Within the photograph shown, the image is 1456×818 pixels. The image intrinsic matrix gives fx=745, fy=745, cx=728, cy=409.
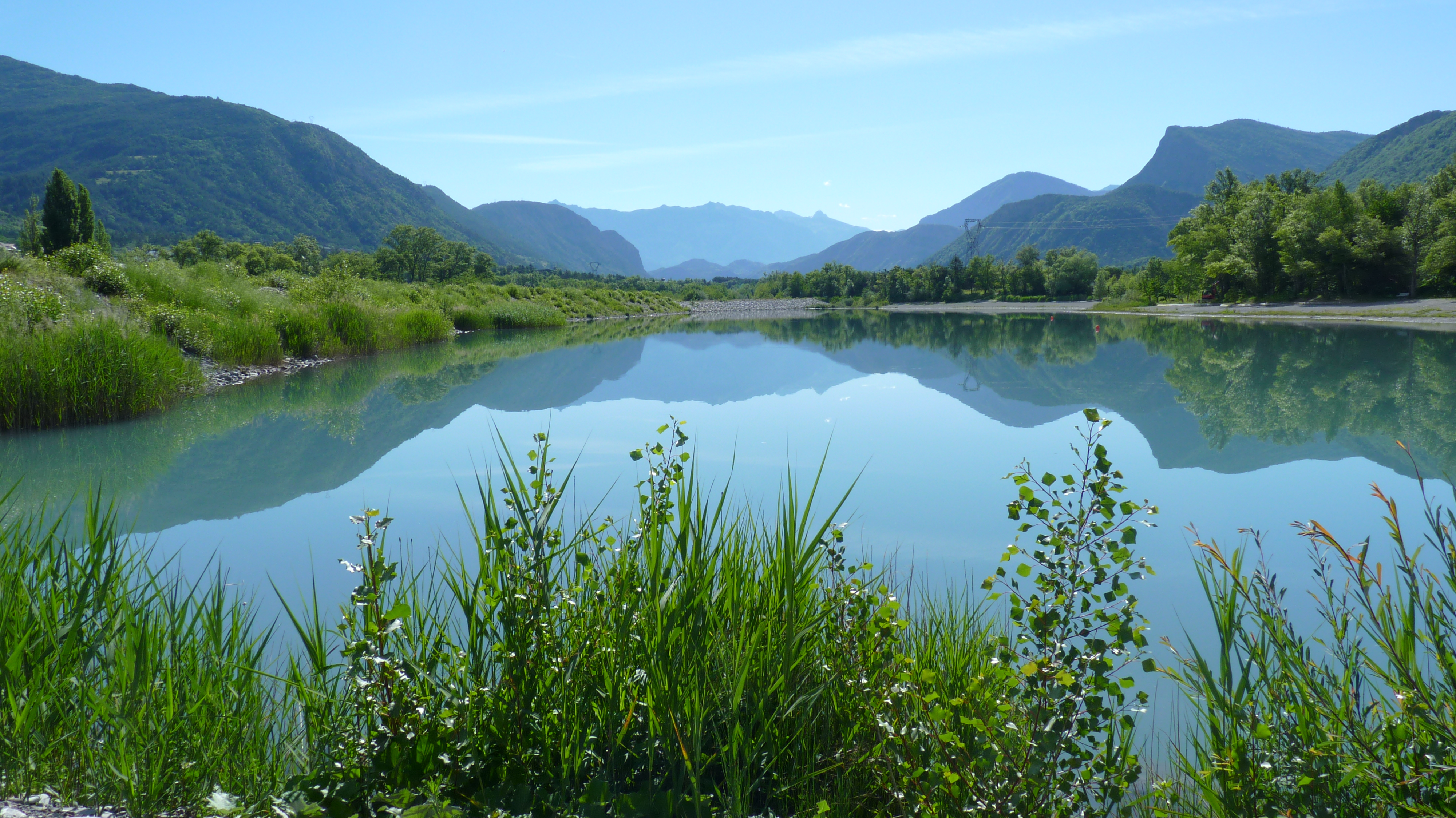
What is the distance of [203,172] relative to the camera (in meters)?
129

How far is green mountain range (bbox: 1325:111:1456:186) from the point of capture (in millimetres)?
92375

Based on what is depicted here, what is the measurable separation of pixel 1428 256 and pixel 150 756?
4071 cm

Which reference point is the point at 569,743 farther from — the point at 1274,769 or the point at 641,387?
the point at 641,387

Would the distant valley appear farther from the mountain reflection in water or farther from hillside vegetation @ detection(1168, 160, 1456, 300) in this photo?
the mountain reflection in water

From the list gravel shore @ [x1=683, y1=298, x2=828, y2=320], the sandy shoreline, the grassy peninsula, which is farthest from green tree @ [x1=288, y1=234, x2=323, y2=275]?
the sandy shoreline

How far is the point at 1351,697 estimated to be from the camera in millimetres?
1523

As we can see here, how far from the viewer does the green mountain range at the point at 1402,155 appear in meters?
92.4

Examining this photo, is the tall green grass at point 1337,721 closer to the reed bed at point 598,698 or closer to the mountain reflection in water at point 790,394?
the reed bed at point 598,698

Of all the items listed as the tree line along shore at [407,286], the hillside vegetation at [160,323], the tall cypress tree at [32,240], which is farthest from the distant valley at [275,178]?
the hillside vegetation at [160,323]

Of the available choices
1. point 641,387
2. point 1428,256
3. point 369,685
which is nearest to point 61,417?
point 641,387

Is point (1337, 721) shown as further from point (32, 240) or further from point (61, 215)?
point (32, 240)

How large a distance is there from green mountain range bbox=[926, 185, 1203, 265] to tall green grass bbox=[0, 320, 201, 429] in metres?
131

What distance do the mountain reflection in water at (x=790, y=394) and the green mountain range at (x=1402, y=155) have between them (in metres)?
84.3

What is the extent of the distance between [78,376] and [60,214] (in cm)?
3212
